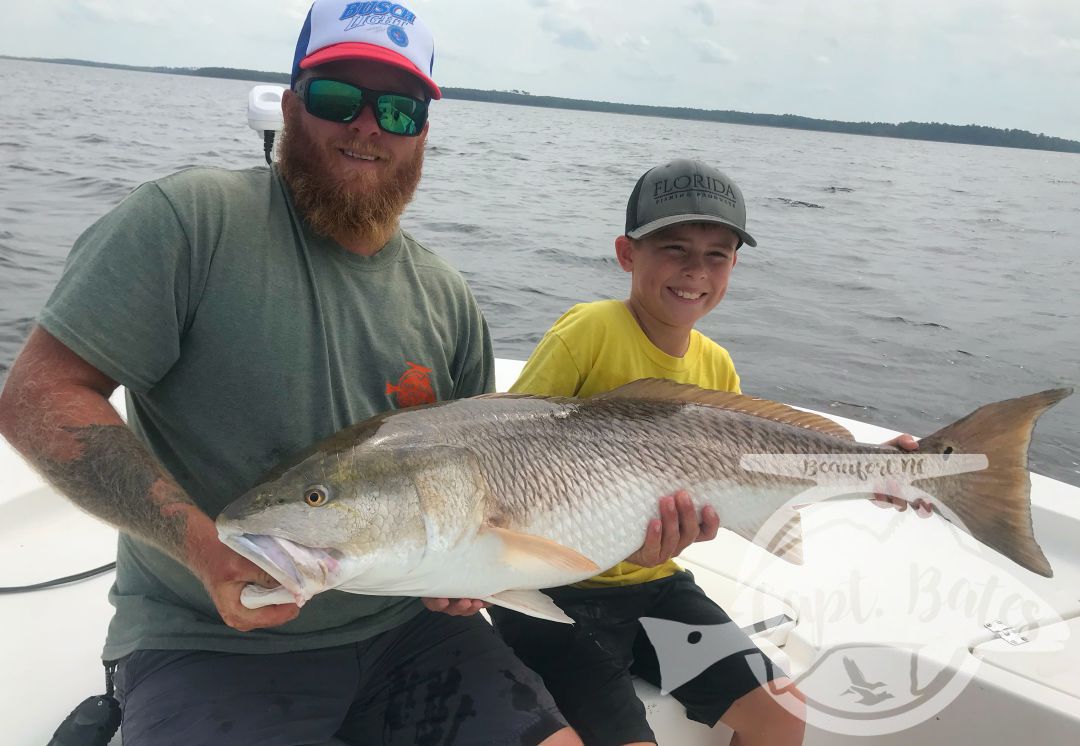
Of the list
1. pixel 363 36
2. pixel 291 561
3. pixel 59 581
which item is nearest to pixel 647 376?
pixel 363 36

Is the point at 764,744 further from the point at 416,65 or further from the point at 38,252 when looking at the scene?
the point at 38,252

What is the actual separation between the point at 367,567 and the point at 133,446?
25.3 inches

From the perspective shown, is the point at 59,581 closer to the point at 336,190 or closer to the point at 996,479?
the point at 336,190

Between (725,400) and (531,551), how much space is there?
92 centimetres

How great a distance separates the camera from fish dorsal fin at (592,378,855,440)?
2.63m

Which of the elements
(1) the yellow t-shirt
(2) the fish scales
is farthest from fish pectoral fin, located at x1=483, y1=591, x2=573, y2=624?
(1) the yellow t-shirt

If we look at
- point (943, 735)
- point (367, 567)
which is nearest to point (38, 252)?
point (367, 567)

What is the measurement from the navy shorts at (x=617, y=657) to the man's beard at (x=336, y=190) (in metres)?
1.42

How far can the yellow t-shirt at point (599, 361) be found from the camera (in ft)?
9.59

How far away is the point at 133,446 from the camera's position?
196 cm

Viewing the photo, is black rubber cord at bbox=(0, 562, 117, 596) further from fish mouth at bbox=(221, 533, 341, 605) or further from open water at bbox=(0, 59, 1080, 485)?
open water at bbox=(0, 59, 1080, 485)

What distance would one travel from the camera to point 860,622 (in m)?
3.30

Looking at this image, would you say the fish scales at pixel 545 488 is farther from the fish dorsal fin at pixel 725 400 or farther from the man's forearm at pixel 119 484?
the man's forearm at pixel 119 484

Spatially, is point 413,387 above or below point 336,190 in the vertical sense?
below
